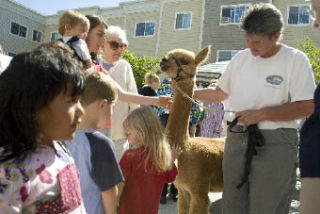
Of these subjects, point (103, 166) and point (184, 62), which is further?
point (184, 62)

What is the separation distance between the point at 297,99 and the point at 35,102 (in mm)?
1929

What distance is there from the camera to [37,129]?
51.4 inches

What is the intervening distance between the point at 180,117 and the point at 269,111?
1.11 meters

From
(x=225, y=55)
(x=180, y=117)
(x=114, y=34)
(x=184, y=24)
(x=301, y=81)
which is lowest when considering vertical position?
(x=180, y=117)

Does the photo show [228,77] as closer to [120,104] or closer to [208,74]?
[120,104]

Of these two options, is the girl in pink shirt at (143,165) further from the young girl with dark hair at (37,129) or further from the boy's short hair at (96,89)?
the young girl with dark hair at (37,129)

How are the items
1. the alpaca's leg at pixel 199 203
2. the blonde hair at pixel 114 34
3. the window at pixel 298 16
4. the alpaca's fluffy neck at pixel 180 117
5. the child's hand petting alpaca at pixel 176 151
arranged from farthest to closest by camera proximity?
the window at pixel 298 16 < the blonde hair at pixel 114 34 < the alpaca's fluffy neck at pixel 180 117 < the alpaca's leg at pixel 199 203 < the child's hand petting alpaca at pixel 176 151

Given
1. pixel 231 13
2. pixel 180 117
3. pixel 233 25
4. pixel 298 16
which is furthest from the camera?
pixel 231 13

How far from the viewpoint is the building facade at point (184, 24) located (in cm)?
1926

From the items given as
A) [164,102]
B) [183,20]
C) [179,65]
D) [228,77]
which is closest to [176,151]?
[164,102]

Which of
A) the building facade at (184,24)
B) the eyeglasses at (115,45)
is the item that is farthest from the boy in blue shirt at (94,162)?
the building facade at (184,24)

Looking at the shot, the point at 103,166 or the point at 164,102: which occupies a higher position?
the point at 164,102

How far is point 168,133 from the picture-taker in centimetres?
342

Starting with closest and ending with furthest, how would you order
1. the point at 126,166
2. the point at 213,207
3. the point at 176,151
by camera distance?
the point at 126,166 → the point at 176,151 → the point at 213,207
